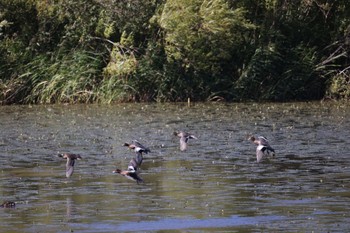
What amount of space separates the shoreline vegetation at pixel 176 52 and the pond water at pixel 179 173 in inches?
140

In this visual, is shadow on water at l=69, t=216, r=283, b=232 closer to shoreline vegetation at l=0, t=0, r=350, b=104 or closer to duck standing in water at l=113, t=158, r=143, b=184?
duck standing in water at l=113, t=158, r=143, b=184

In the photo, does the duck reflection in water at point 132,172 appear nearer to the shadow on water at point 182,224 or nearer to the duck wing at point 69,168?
the duck wing at point 69,168

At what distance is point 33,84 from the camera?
33219 millimetres

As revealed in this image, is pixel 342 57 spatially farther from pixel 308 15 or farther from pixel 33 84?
pixel 33 84

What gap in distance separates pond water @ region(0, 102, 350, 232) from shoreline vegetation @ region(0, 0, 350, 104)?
11.7 ft

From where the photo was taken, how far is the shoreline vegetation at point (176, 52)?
3247 centimetres

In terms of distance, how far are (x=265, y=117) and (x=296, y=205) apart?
43.2 ft

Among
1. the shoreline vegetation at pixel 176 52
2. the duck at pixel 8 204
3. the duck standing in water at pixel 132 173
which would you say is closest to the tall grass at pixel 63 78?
the shoreline vegetation at pixel 176 52

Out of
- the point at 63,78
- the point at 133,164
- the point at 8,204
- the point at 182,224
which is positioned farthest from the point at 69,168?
the point at 63,78

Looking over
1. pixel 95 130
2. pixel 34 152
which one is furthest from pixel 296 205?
pixel 95 130

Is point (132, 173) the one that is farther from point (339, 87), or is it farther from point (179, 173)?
point (339, 87)

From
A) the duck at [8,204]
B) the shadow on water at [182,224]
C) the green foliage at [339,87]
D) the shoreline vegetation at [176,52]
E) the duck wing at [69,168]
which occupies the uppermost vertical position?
the shoreline vegetation at [176,52]

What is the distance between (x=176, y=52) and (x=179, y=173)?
15.4 meters

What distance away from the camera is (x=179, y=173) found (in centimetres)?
1756
